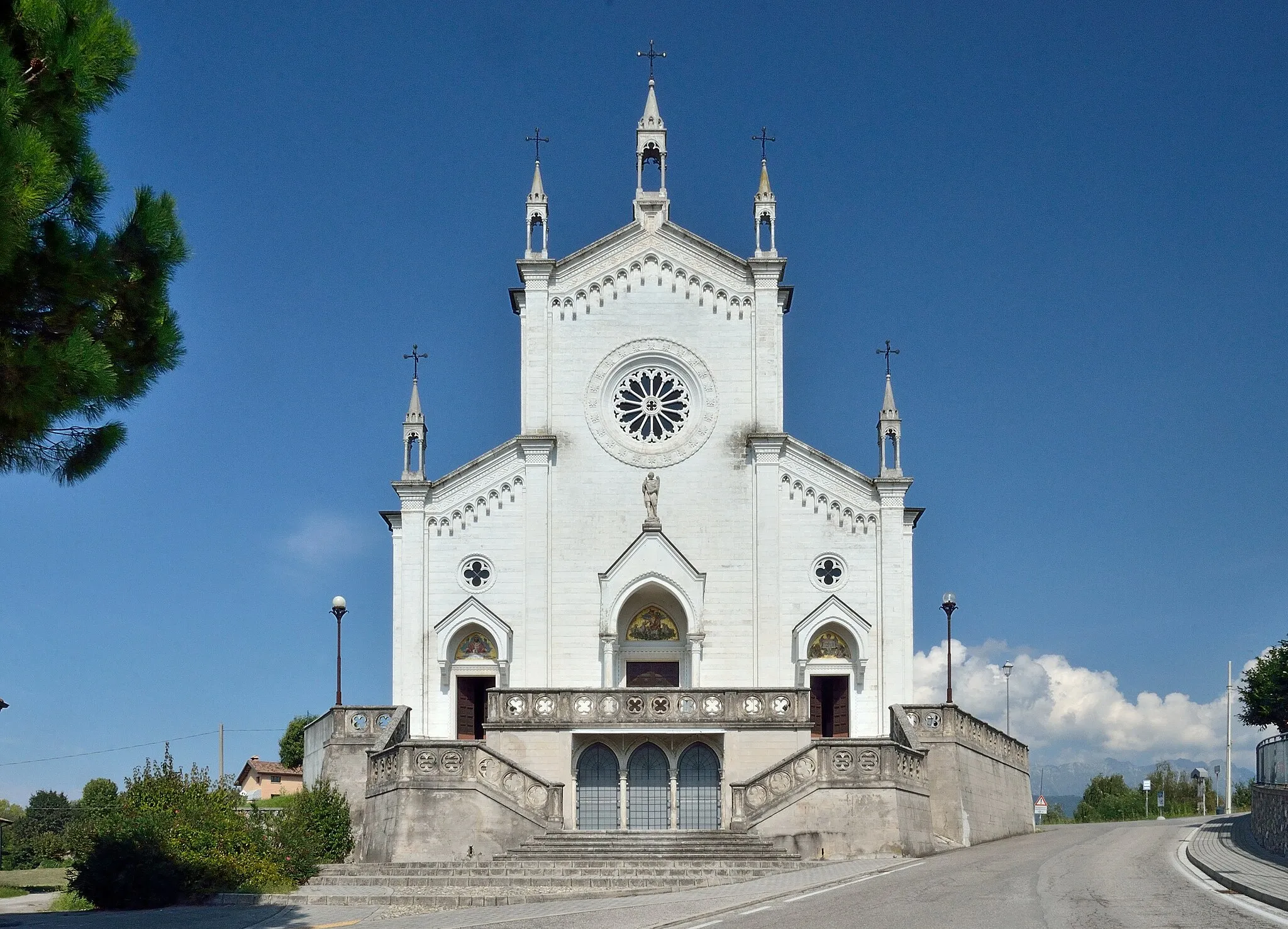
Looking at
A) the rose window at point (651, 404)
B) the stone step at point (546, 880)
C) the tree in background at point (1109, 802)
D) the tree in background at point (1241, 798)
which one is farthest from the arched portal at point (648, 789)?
the tree in background at point (1241, 798)

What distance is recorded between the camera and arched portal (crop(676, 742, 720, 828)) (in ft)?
114

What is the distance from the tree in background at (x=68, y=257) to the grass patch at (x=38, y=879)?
21.1 m

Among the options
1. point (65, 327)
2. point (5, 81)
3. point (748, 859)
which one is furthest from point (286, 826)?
point (5, 81)

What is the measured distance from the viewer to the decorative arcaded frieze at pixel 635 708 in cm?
3394

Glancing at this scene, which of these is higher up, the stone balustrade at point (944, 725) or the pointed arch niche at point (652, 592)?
the pointed arch niche at point (652, 592)

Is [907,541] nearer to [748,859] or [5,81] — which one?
[748,859]

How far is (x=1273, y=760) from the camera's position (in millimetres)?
33125

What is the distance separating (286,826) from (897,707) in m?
16.2

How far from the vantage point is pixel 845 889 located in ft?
75.2

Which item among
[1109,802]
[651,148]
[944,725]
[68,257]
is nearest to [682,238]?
[651,148]

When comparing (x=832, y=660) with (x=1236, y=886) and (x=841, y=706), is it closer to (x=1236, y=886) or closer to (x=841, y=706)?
(x=841, y=706)

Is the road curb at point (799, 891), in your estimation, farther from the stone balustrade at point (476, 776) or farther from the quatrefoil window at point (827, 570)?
the quatrefoil window at point (827, 570)

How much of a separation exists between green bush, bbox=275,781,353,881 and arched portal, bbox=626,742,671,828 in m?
6.92

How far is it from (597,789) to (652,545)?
7409 mm
